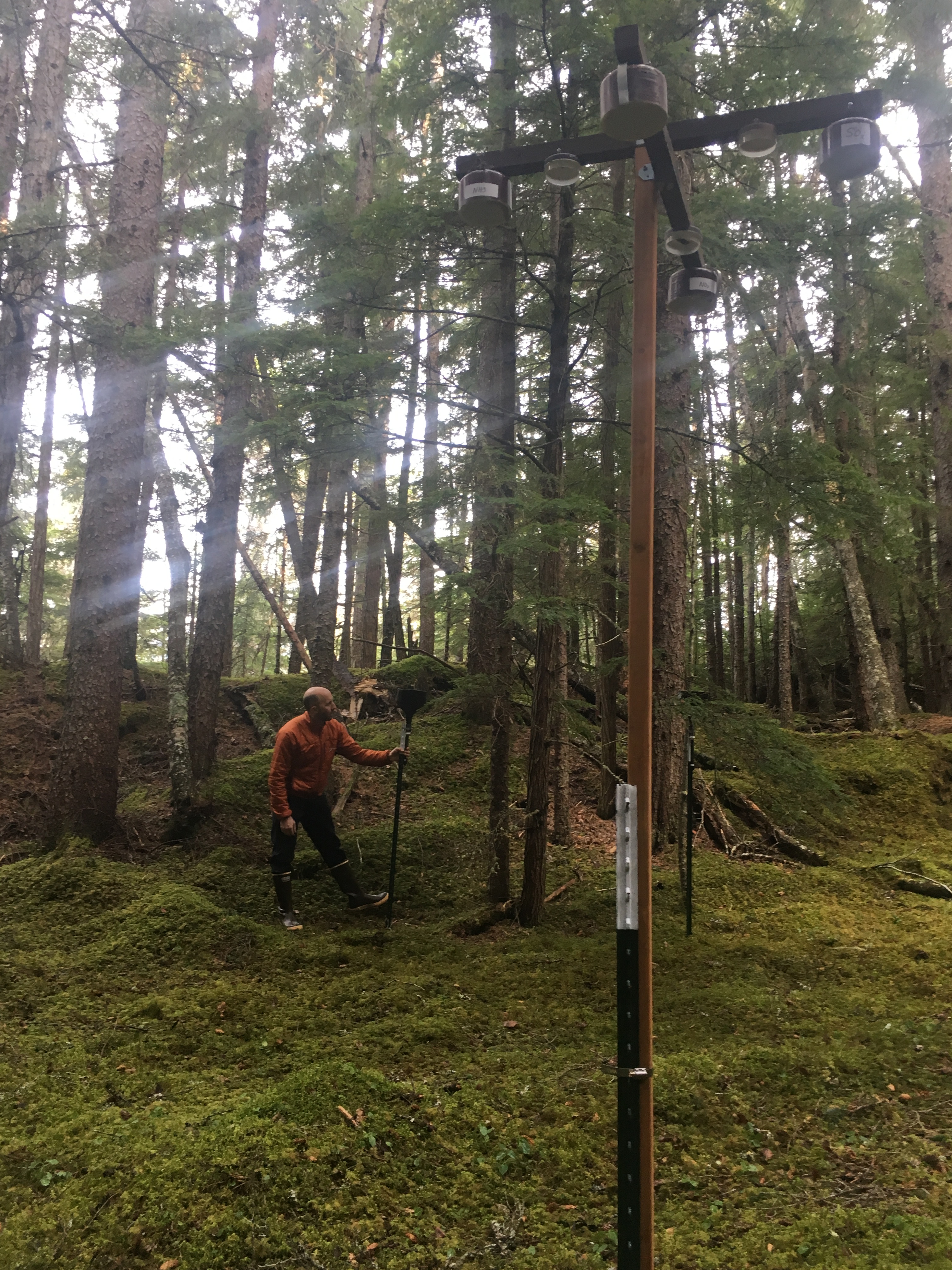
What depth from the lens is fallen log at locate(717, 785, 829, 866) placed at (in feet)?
26.9

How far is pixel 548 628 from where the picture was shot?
19.4ft

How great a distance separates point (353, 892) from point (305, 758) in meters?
1.27

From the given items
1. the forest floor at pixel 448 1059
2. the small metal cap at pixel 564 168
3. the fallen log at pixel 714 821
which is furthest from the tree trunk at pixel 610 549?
the small metal cap at pixel 564 168

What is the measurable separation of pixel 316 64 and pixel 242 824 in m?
11.4

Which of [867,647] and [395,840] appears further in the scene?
[867,647]

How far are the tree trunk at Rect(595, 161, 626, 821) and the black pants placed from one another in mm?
2406

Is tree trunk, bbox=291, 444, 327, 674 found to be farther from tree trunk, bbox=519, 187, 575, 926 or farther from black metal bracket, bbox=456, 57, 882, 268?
black metal bracket, bbox=456, 57, 882, 268

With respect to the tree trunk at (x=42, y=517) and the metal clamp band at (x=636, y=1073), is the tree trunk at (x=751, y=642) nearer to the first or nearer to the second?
the tree trunk at (x=42, y=517)

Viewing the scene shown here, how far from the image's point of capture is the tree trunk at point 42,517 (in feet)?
44.8

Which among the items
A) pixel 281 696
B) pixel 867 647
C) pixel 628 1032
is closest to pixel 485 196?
pixel 628 1032

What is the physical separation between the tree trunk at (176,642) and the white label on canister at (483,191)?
592 centimetres

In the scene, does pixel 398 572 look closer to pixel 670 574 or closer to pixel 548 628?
pixel 670 574

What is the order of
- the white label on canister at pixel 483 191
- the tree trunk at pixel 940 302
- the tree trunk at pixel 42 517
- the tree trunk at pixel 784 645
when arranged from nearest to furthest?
the white label on canister at pixel 483 191 < the tree trunk at pixel 940 302 < the tree trunk at pixel 42 517 < the tree trunk at pixel 784 645

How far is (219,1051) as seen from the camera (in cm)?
430
